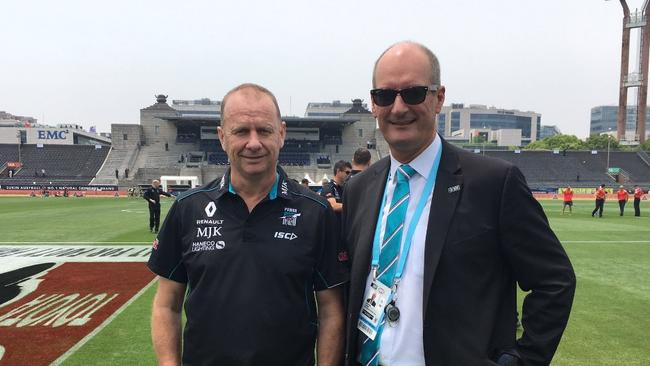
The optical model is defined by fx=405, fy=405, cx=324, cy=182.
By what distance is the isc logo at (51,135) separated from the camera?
3075 inches

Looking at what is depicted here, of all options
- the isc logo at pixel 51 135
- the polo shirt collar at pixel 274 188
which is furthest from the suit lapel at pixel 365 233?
the isc logo at pixel 51 135

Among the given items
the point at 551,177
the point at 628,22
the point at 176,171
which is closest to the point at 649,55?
the point at 628,22

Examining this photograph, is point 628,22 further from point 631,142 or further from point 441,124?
Answer: point 441,124

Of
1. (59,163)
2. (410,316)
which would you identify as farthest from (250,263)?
(59,163)

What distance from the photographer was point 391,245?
1.89 meters

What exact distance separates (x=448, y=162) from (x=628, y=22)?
263 ft

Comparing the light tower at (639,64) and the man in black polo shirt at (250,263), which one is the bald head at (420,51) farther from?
the light tower at (639,64)

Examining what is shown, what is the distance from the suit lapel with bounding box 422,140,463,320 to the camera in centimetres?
176

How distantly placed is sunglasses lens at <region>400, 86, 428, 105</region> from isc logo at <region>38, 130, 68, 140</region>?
92387 mm

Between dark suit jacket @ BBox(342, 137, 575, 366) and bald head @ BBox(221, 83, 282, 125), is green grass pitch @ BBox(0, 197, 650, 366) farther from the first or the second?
bald head @ BBox(221, 83, 282, 125)

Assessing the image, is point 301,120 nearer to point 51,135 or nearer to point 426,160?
point 51,135

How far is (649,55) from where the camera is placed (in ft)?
202

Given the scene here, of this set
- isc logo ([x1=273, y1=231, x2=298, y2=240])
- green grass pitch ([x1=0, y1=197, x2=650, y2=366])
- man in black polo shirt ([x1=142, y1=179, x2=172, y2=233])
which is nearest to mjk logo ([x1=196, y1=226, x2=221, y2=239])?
isc logo ([x1=273, y1=231, x2=298, y2=240])

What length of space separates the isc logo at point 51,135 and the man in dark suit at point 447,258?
92.4 metres
